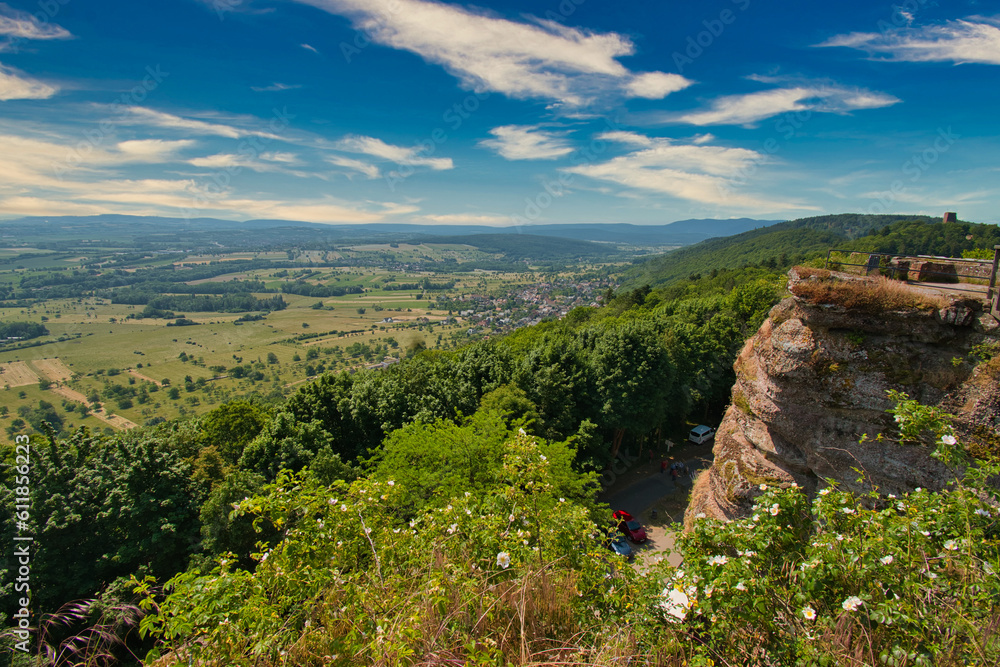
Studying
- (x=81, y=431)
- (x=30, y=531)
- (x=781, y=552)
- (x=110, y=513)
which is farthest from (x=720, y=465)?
(x=81, y=431)

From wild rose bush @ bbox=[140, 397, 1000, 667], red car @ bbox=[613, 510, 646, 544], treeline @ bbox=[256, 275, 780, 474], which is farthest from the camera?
treeline @ bbox=[256, 275, 780, 474]

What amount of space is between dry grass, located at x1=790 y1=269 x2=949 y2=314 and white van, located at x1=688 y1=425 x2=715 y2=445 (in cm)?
2602

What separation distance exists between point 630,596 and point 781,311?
10.7 m

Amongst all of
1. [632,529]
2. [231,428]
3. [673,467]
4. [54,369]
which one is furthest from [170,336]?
[632,529]

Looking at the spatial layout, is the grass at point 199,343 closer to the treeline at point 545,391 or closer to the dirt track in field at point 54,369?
the dirt track in field at point 54,369

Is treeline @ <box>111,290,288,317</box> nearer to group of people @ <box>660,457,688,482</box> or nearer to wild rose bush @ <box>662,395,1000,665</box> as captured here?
group of people @ <box>660,457,688,482</box>

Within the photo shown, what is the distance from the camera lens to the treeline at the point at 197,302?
162m

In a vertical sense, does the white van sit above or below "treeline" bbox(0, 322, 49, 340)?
above

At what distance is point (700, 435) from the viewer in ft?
113

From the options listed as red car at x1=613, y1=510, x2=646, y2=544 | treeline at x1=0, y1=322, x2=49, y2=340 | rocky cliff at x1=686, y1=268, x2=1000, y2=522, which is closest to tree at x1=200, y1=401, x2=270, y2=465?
red car at x1=613, y1=510, x2=646, y2=544

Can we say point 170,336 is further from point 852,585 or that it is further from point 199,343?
point 852,585

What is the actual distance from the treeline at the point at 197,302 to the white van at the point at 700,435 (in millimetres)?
179558

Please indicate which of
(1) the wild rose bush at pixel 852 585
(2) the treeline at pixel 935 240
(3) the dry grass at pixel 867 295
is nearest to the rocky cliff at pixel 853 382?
(3) the dry grass at pixel 867 295

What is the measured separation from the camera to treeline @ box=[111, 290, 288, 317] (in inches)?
6393
